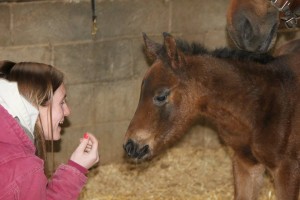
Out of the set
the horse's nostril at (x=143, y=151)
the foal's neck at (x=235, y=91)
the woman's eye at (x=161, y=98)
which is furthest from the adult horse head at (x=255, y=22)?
the horse's nostril at (x=143, y=151)

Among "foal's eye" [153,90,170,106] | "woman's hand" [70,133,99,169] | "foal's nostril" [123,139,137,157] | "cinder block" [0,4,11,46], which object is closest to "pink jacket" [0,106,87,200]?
"woman's hand" [70,133,99,169]

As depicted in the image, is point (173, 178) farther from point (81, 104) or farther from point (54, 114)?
point (54, 114)

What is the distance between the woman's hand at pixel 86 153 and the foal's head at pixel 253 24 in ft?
3.82

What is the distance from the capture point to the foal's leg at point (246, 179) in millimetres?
3982

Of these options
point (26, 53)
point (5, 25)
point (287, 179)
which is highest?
point (5, 25)

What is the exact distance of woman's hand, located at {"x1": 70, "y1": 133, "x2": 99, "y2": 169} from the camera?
10.0ft

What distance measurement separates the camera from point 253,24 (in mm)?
3662

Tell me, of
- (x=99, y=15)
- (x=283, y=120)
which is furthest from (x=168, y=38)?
(x=99, y=15)

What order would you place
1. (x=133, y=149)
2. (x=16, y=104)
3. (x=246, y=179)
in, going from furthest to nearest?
1. (x=246, y=179)
2. (x=133, y=149)
3. (x=16, y=104)

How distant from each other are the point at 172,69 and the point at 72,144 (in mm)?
1737

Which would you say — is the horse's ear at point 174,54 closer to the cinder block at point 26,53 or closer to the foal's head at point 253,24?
the foal's head at point 253,24

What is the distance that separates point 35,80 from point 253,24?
4.81 feet

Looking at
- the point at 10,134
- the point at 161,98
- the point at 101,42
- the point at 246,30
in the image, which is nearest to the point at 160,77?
the point at 161,98

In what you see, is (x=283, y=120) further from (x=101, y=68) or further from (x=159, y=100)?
(x=101, y=68)
